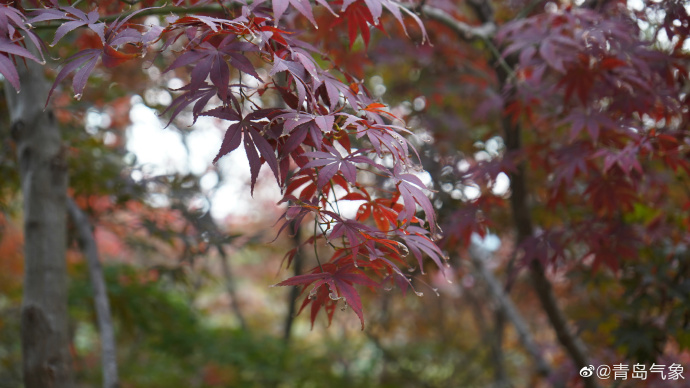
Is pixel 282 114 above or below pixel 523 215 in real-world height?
above

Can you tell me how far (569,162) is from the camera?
A: 1605 mm

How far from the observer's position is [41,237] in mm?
1586

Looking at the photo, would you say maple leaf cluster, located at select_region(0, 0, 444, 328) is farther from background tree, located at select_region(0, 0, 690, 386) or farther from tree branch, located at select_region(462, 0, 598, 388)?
tree branch, located at select_region(462, 0, 598, 388)

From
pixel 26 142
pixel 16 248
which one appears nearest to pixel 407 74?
pixel 26 142

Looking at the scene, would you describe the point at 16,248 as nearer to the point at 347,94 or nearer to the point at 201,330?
the point at 201,330

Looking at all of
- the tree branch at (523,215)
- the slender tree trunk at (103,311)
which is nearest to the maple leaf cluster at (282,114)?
the slender tree trunk at (103,311)

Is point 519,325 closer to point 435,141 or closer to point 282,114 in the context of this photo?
point 435,141

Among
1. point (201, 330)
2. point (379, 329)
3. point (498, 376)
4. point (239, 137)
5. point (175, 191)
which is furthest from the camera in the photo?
point (379, 329)

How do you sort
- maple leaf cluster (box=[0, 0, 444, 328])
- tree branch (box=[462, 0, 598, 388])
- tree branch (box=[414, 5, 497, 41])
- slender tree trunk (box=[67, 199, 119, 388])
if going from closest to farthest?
maple leaf cluster (box=[0, 0, 444, 328]), slender tree trunk (box=[67, 199, 119, 388]), tree branch (box=[414, 5, 497, 41]), tree branch (box=[462, 0, 598, 388])

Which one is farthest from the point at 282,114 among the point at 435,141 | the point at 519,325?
the point at 519,325

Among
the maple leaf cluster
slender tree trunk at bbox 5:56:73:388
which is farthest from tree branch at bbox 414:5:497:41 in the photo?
slender tree trunk at bbox 5:56:73:388

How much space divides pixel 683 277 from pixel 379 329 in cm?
259

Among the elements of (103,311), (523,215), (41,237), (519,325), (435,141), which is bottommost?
(519,325)

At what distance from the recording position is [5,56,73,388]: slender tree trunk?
59.7 inches
